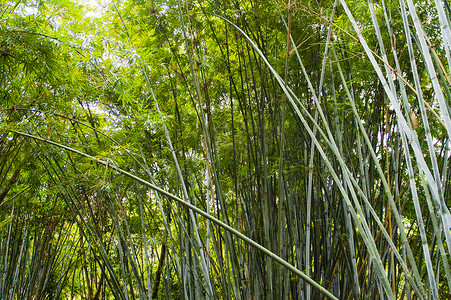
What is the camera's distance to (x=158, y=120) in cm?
251

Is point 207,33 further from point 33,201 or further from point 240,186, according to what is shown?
point 33,201

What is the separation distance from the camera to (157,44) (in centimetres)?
264

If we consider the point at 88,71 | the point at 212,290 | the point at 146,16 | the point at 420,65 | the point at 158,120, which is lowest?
the point at 212,290

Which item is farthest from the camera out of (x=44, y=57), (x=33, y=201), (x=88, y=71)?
(x=33, y=201)

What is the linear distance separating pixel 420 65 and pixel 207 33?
5.17ft

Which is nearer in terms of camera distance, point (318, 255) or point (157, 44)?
point (318, 255)

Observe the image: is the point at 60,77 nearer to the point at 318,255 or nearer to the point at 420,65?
the point at 318,255

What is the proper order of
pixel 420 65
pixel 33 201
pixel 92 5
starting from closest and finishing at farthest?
pixel 420 65 < pixel 92 5 < pixel 33 201

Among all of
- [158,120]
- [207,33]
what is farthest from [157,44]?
[158,120]

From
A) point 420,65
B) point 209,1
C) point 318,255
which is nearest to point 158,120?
point 209,1

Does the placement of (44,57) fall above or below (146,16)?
below

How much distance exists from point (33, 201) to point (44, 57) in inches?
84.0

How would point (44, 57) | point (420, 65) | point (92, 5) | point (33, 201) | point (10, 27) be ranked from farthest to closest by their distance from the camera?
point (33, 201) → point (92, 5) → point (420, 65) → point (44, 57) → point (10, 27)

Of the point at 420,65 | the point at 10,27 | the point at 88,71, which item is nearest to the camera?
the point at 10,27
